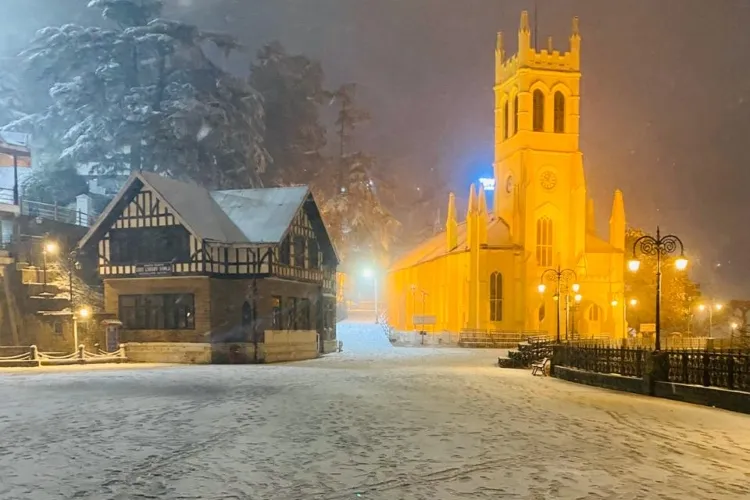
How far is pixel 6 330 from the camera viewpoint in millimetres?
30609

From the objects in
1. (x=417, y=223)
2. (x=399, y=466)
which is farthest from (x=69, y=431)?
(x=417, y=223)

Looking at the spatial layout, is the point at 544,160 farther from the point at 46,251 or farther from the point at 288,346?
the point at 46,251

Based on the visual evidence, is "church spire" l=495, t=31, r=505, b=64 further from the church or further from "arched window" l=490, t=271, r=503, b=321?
"arched window" l=490, t=271, r=503, b=321

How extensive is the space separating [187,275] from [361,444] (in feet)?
73.9

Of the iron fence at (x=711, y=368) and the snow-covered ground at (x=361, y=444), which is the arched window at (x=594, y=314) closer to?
the iron fence at (x=711, y=368)

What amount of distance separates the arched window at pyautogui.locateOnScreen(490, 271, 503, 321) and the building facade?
26.3m

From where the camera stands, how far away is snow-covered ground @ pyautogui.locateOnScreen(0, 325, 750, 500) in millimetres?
8117

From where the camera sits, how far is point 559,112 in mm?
59156

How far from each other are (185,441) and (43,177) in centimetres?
4139

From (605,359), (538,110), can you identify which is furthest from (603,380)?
(538,110)

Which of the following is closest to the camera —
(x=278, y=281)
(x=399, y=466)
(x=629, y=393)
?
(x=399, y=466)

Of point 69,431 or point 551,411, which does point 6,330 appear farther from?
point 551,411

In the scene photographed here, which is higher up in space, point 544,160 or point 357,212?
point 544,160

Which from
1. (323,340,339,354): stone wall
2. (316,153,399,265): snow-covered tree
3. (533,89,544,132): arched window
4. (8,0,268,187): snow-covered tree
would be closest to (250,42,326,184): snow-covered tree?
(316,153,399,265): snow-covered tree
